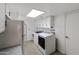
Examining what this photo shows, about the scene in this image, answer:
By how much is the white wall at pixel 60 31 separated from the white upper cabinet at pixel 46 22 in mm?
199

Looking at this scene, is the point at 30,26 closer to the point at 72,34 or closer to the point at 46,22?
the point at 46,22

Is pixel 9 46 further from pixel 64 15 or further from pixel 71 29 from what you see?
pixel 64 15

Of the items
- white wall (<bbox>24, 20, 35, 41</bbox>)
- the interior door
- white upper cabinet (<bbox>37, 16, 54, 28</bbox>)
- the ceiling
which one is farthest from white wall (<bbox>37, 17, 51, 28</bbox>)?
the ceiling

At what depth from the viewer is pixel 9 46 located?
116 cm

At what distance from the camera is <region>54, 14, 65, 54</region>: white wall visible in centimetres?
241

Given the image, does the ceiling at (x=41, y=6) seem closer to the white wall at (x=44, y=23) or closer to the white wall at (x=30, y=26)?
the white wall at (x=30, y=26)

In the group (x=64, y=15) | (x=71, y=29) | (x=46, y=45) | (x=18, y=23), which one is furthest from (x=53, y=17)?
(x=18, y=23)

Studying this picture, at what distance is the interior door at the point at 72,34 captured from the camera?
1941mm

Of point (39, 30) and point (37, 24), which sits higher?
point (37, 24)

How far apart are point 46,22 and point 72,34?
1255 mm

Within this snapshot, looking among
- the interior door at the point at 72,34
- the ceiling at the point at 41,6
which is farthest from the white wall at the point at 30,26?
the interior door at the point at 72,34

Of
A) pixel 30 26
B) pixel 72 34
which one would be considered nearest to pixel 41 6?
pixel 72 34
